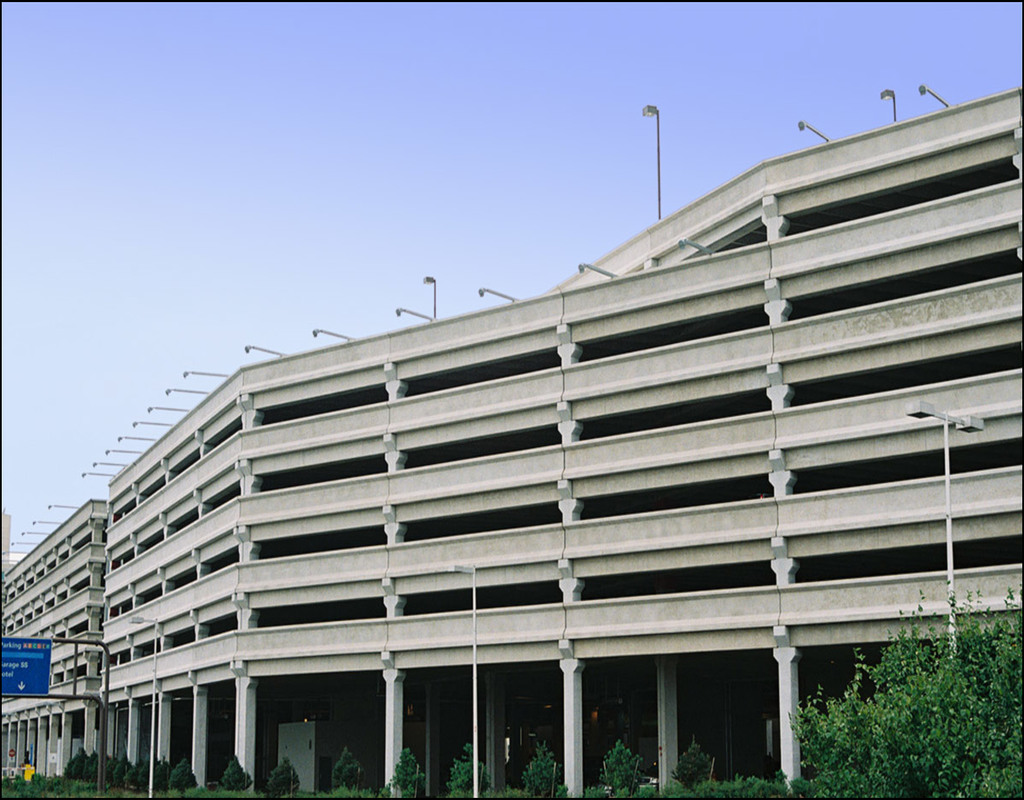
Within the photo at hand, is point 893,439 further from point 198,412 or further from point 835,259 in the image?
point 198,412

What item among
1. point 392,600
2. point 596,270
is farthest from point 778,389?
point 392,600

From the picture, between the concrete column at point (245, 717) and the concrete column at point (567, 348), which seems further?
the concrete column at point (245, 717)

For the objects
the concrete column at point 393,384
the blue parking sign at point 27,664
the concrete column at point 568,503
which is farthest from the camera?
the concrete column at point 393,384

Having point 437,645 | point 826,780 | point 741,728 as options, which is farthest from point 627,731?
point 826,780

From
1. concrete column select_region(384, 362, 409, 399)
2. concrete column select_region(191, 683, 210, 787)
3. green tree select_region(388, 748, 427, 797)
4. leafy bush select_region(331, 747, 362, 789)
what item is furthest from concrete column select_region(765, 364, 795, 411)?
concrete column select_region(191, 683, 210, 787)

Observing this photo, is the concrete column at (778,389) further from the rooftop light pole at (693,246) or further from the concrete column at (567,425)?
the concrete column at (567,425)

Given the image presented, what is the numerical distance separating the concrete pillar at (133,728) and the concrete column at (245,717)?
83.1 ft

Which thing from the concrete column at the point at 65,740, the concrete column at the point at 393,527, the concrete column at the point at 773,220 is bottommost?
the concrete column at the point at 65,740

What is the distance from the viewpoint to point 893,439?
5250 cm

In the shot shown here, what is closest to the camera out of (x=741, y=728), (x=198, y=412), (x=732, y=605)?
(x=732, y=605)

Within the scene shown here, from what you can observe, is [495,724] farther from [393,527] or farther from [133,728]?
[133,728]

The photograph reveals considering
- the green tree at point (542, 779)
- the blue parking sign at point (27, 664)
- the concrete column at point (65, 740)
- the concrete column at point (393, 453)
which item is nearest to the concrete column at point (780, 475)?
the green tree at point (542, 779)

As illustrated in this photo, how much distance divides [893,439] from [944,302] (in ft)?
17.9

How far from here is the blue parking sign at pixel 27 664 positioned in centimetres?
6975
